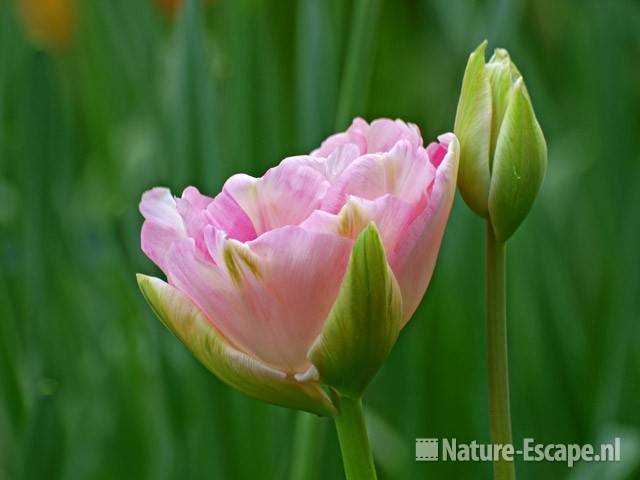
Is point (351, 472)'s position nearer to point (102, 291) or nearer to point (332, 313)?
point (332, 313)

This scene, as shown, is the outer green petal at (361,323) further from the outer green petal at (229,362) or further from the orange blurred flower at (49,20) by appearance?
the orange blurred flower at (49,20)

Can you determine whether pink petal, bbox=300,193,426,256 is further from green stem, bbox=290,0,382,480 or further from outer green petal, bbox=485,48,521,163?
green stem, bbox=290,0,382,480

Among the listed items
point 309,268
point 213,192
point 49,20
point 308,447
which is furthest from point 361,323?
point 49,20

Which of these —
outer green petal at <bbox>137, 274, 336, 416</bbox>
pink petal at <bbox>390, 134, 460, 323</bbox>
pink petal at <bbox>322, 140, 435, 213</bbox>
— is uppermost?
pink petal at <bbox>322, 140, 435, 213</bbox>

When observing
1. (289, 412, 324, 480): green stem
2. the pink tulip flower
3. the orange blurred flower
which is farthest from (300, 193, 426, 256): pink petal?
the orange blurred flower

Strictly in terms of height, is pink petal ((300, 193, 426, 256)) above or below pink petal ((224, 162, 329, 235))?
below

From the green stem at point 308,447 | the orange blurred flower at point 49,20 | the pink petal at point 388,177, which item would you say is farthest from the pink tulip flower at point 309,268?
the orange blurred flower at point 49,20
